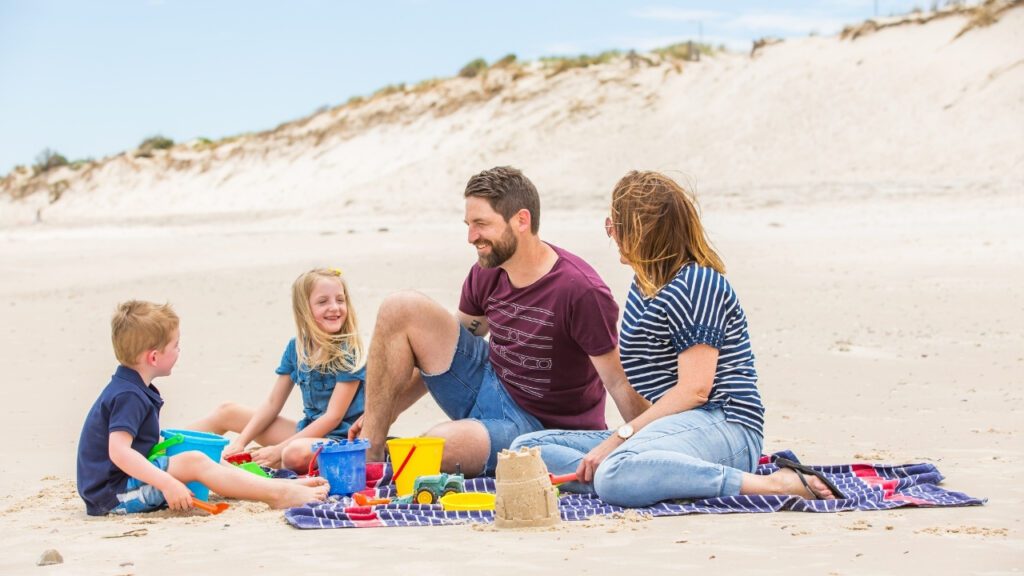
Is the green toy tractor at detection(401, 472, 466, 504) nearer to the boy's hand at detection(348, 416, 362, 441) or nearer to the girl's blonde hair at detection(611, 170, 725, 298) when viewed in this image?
the boy's hand at detection(348, 416, 362, 441)

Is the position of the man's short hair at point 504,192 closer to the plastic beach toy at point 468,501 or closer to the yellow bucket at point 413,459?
the yellow bucket at point 413,459

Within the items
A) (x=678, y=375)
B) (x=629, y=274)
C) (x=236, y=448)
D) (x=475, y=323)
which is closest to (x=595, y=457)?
(x=678, y=375)

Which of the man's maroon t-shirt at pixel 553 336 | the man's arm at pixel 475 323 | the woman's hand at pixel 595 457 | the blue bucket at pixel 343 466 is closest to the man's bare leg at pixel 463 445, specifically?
the man's maroon t-shirt at pixel 553 336

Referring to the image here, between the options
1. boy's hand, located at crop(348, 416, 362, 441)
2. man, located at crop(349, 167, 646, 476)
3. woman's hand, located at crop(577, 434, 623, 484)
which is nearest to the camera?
woman's hand, located at crop(577, 434, 623, 484)

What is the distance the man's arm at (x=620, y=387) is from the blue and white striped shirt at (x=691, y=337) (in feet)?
0.12

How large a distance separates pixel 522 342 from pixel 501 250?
0.37m

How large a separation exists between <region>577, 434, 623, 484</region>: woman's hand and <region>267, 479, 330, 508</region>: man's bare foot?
3.09 feet

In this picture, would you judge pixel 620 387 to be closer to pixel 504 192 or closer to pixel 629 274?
pixel 504 192

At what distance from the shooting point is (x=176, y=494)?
4.46 m

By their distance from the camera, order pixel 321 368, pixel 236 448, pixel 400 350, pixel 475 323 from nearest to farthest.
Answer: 1. pixel 400 350
2. pixel 475 323
3. pixel 321 368
4. pixel 236 448

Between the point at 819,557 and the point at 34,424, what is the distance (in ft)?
15.6

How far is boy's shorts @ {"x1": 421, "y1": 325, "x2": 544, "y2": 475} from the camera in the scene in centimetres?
508

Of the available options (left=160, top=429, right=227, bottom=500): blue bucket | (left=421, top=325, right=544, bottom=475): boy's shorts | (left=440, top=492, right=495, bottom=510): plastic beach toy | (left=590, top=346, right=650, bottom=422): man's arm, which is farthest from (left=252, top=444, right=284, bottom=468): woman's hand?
(left=590, top=346, right=650, bottom=422): man's arm

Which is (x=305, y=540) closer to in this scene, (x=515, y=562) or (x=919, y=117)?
(x=515, y=562)
